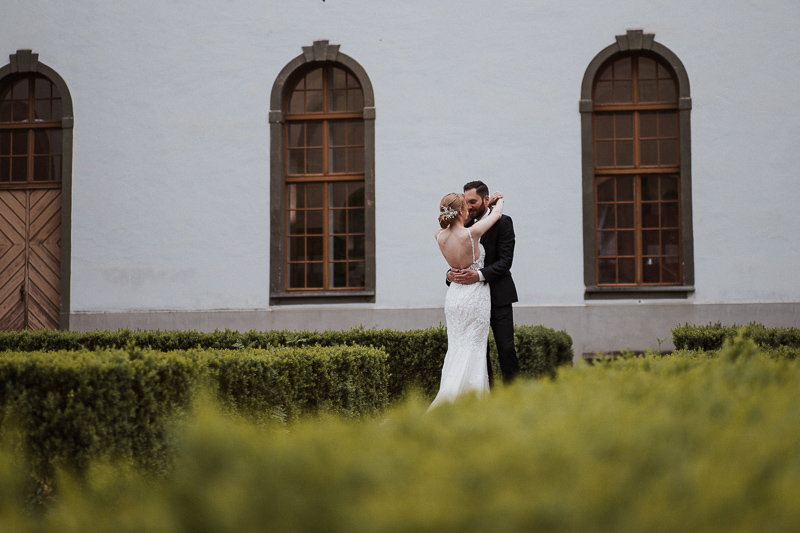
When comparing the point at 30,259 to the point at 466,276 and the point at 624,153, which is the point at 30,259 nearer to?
the point at 466,276

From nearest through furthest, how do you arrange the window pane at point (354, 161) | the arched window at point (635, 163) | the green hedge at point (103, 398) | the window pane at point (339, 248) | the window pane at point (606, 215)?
the green hedge at point (103, 398)
the arched window at point (635, 163)
the window pane at point (606, 215)
the window pane at point (339, 248)
the window pane at point (354, 161)

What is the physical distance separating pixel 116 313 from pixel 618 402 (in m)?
11.4

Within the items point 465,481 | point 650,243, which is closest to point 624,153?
point 650,243

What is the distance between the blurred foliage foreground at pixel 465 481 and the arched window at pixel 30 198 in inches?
486

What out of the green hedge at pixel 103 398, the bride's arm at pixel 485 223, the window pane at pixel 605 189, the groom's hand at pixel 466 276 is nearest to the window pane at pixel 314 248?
the window pane at pixel 605 189

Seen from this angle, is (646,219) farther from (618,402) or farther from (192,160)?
(618,402)

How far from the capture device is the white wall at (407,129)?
1161 cm

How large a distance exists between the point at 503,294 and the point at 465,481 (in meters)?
5.41

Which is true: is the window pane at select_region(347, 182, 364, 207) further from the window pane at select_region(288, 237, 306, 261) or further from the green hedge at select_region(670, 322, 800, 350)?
the green hedge at select_region(670, 322, 800, 350)

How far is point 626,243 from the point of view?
39.6 ft

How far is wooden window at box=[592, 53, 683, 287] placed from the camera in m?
12.0

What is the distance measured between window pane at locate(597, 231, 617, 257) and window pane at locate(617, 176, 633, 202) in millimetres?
619

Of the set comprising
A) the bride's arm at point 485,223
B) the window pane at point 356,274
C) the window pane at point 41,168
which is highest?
the window pane at point 41,168

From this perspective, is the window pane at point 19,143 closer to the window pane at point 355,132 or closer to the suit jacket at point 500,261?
the window pane at point 355,132
